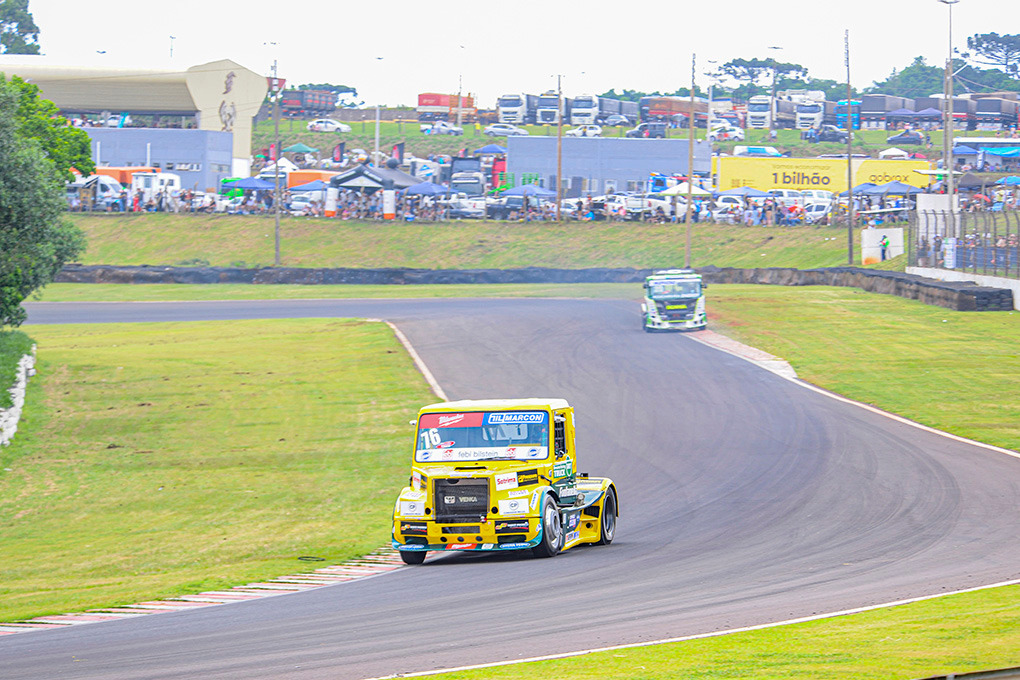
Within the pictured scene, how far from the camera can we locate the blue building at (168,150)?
91.4 meters

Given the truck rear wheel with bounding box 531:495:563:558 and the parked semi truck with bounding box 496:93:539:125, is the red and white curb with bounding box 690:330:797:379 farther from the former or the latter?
the parked semi truck with bounding box 496:93:539:125

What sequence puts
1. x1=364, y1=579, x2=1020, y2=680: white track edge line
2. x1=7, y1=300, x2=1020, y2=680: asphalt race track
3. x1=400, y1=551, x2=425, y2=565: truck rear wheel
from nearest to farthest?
1. x1=364, y1=579, x2=1020, y2=680: white track edge line
2. x1=7, y1=300, x2=1020, y2=680: asphalt race track
3. x1=400, y1=551, x2=425, y2=565: truck rear wheel

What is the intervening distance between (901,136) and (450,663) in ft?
340

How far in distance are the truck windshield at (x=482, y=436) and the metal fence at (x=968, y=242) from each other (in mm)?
30823

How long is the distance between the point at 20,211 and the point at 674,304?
2183 cm

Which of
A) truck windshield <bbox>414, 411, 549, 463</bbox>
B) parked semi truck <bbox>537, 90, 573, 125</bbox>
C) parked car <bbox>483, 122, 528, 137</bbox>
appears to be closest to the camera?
truck windshield <bbox>414, 411, 549, 463</bbox>

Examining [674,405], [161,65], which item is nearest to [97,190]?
[161,65]

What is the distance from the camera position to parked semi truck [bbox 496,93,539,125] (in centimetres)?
11181

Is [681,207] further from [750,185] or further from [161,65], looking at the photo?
[161,65]

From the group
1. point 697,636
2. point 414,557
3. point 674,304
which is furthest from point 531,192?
point 697,636

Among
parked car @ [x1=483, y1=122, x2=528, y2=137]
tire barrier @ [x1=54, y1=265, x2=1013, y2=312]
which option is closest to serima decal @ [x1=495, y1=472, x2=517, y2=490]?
tire barrier @ [x1=54, y1=265, x2=1013, y2=312]

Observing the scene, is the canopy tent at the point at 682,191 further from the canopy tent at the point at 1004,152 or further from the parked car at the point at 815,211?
the canopy tent at the point at 1004,152

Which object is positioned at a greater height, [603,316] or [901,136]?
[901,136]

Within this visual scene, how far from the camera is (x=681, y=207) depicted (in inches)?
2960
